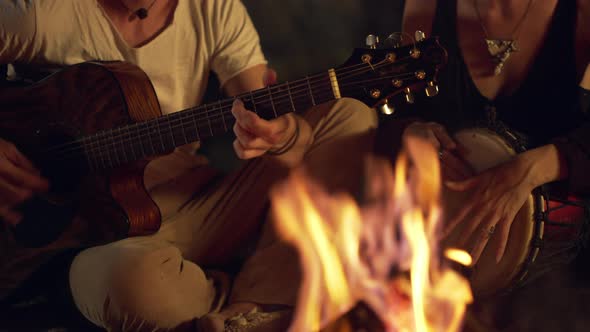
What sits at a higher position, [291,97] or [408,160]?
[291,97]

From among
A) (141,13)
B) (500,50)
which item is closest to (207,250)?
(141,13)

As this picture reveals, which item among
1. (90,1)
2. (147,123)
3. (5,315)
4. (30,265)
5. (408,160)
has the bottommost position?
(5,315)

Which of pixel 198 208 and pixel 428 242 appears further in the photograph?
pixel 198 208

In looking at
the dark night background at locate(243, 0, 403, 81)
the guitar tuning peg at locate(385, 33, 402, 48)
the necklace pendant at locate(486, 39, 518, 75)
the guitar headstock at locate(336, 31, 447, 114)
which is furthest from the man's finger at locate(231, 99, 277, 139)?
the necklace pendant at locate(486, 39, 518, 75)

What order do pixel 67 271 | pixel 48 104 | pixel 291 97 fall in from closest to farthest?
pixel 291 97
pixel 48 104
pixel 67 271

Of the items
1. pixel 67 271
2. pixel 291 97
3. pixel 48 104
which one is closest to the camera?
pixel 291 97

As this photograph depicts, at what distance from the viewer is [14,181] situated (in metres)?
1.20

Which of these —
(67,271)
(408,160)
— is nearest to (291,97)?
(408,160)

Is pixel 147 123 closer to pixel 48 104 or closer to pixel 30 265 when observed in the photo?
pixel 48 104

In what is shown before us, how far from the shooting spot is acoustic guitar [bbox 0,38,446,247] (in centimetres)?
116

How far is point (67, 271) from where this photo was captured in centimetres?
133

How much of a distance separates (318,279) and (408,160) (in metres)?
0.35

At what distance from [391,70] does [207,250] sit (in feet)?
2.19

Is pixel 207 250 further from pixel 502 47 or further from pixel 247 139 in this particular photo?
pixel 502 47
